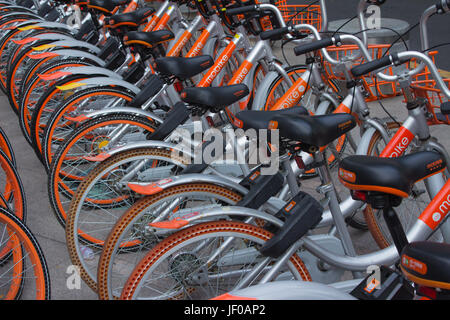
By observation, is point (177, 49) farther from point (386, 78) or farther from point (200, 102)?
point (386, 78)

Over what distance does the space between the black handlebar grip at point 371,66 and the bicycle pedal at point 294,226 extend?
789 mm

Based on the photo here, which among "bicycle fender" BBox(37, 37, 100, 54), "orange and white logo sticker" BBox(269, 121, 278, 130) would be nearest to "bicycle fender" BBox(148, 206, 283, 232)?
"orange and white logo sticker" BBox(269, 121, 278, 130)

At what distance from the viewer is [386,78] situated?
2492mm

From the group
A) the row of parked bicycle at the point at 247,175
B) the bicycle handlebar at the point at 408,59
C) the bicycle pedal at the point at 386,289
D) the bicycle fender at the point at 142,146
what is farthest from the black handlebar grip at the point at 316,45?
the bicycle pedal at the point at 386,289

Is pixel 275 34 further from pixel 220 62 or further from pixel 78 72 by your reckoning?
pixel 78 72

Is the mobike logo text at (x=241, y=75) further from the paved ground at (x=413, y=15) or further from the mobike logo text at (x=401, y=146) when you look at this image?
the paved ground at (x=413, y=15)

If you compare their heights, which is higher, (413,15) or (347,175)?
(347,175)

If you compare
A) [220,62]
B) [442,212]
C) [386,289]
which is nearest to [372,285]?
[386,289]

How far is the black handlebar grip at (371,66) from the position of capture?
2379 mm

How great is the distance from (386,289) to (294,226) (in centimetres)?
43

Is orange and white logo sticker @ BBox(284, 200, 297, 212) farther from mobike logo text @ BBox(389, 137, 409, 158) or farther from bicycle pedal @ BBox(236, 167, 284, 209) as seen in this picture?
mobike logo text @ BBox(389, 137, 409, 158)

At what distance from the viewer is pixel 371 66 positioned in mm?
2441

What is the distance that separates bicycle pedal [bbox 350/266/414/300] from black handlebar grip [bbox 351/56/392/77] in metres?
1.06

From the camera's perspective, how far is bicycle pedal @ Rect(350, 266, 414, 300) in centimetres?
171
